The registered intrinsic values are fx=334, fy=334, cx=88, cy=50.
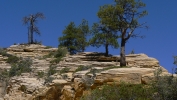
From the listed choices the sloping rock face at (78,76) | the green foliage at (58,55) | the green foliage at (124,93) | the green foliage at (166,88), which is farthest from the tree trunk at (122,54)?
the green foliage at (166,88)

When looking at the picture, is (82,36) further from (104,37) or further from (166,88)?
(166,88)

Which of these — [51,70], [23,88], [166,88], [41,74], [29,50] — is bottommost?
[23,88]

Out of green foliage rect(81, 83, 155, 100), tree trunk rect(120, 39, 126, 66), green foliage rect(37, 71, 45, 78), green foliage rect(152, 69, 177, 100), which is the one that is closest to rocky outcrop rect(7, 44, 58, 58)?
green foliage rect(37, 71, 45, 78)

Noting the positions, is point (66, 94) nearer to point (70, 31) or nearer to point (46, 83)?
point (46, 83)

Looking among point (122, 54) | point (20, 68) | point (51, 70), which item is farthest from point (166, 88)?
point (20, 68)

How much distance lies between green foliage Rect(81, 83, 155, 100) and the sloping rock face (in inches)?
51.4

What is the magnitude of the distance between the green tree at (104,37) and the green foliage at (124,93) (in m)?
12.6

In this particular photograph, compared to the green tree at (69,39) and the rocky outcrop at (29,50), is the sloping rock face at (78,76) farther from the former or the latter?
the green tree at (69,39)

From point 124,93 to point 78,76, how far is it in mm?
6256

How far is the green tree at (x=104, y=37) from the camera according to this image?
33.1 m

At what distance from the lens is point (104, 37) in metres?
33.3

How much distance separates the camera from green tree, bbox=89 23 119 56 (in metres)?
33.1

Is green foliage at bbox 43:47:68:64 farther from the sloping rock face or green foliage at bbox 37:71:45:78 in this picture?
green foliage at bbox 37:71:45:78

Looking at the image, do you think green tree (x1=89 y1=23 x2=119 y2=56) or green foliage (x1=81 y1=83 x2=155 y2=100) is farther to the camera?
green tree (x1=89 y1=23 x2=119 y2=56)
